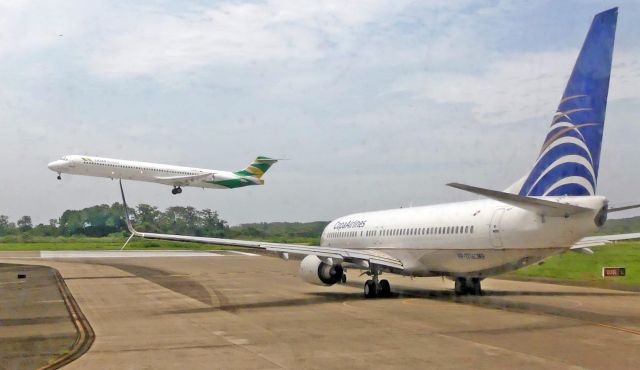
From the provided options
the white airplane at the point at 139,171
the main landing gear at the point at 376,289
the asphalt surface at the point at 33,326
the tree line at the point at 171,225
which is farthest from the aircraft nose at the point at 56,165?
the main landing gear at the point at 376,289

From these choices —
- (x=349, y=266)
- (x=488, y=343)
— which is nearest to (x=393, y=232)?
(x=349, y=266)

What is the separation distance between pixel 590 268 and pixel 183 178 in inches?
1622

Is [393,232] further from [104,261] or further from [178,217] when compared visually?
[104,261]

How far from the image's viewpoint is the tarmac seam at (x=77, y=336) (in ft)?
45.9

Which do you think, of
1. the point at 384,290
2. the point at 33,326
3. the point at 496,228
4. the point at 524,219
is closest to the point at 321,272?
the point at 384,290

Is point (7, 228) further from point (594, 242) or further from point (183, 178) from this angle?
point (594, 242)

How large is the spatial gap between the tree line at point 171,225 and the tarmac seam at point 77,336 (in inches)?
686

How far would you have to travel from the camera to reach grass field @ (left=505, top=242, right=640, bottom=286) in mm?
33406

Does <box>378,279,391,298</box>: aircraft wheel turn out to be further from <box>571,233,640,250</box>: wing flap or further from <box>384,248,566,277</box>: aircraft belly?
<box>571,233,640,250</box>: wing flap

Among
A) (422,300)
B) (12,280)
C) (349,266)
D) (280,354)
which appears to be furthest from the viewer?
(12,280)

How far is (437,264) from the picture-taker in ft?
88.2

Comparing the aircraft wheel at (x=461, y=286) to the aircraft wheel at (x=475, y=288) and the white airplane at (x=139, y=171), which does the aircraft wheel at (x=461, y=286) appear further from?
the white airplane at (x=139, y=171)

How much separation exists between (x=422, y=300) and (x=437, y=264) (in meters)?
1.51

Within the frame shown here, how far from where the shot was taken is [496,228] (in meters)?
23.0
